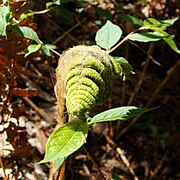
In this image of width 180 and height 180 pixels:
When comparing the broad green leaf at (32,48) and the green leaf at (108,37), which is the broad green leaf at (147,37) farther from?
the broad green leaf at (32,48)

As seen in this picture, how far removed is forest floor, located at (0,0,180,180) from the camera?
6.73ft

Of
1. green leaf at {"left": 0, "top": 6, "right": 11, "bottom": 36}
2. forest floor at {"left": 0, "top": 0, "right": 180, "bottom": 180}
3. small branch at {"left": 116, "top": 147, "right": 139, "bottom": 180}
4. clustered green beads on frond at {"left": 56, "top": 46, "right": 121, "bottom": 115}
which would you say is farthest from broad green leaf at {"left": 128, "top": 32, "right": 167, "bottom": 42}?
small branch at {"left": 116, "top": 147, "right": 139, "bottom": 180}

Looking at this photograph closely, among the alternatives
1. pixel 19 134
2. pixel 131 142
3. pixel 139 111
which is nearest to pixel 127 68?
pixel 139 111

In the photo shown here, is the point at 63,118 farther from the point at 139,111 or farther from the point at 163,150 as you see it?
the point at 163,150

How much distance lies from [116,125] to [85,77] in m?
1.49

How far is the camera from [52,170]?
4.58 ft

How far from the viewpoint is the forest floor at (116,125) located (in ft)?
6.73

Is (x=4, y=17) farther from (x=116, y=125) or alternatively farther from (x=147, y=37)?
(x=116, y=125)

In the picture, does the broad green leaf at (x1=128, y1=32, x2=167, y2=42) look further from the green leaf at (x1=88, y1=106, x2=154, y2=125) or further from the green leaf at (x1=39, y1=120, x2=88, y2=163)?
the green leaf at (x1=39, y1=120, x2=88, y2=163)

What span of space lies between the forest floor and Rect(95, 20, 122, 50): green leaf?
577 mm

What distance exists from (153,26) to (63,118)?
64cm

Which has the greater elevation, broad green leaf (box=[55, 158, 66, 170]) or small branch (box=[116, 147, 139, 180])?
broad green leaf (box=[55, 158, 66, 170])

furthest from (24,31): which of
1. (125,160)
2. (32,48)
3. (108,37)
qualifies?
A: (125,160)

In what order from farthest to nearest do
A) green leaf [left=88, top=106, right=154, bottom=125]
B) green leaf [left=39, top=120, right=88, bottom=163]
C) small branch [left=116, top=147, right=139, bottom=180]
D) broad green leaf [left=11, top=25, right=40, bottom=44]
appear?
small branch [left=116, top=147, right=139, bottom=180] → broad green leaf [left=11, top=25, right=40, bottom=44] → green leaf [left=88, top=106, right=154, bottom=125] → green leaf [left=39, top=120, right=88, bottom=163]
